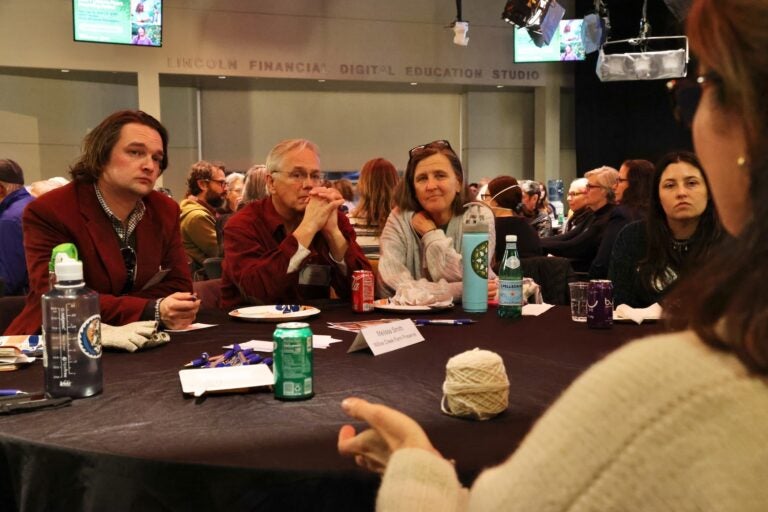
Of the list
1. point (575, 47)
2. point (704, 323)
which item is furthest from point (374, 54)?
point (704, 323)

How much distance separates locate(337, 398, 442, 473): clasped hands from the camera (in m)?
0.93

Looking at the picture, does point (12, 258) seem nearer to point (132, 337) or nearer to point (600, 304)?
point (132, 337)

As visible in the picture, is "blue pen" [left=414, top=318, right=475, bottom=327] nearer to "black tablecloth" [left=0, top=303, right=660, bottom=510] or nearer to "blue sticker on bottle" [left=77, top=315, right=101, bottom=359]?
"black tablecloth" [left=0, top=303, right=660, bottom=510]

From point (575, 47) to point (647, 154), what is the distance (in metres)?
2.15

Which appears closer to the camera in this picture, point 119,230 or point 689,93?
point 689,93

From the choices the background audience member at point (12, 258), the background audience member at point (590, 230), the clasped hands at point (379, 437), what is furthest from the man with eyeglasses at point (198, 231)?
the clasped hands at point (379, 437)

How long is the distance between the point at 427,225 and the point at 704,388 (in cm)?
234

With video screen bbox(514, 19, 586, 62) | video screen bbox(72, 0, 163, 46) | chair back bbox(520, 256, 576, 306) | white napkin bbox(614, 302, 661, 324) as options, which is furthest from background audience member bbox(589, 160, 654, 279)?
video screen bbox(72, 0, 163, 46)

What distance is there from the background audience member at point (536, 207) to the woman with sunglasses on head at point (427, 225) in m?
4.41

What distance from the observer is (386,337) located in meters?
1.83

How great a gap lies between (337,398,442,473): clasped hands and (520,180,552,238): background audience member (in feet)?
21.0

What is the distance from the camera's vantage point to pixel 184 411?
1296mm

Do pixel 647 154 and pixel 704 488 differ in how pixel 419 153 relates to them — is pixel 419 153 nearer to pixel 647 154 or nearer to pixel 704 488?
pixel 704 488

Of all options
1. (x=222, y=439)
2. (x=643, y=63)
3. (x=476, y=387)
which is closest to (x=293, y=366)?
(x=222, y=439)
